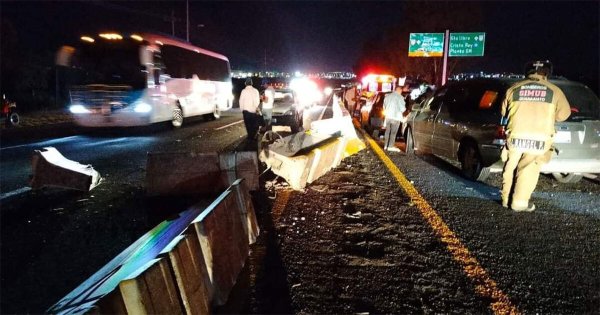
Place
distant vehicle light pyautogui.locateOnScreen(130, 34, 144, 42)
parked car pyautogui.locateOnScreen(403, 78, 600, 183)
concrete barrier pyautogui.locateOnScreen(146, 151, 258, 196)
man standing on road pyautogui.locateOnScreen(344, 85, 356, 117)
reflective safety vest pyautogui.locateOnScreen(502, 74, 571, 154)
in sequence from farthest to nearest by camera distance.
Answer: man standing on road pyautogui.locateOnScreen(344, 85, 356, 117) → distant vehicle light pyautogui.locateOnScreen(130, 34, 144, 42) → parked car pyautogui.locateOnScreen(403, 78, 600, 183) → concrete barrier pyautogui.locateOnScreen(146, 151, 258, 196) → reflective safety vest pyautogui.locateOnScreen(502, 74, 571, 154)

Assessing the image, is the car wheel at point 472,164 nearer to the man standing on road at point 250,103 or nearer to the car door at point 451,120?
the car door at point 451,120

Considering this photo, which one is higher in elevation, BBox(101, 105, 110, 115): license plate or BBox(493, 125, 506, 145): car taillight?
BBox(101, 105, 110, 115): license plate

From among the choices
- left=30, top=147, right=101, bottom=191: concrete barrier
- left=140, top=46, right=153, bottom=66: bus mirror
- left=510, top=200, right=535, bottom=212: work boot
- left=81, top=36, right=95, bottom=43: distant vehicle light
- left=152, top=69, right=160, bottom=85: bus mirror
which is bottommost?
left=510, top=200, right=535, bottom=212: work boot

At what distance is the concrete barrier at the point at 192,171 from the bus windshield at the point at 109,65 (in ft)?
28.1

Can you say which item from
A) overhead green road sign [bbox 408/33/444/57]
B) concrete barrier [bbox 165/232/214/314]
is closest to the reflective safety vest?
concrete barrier [bbox 165/232/214/314]

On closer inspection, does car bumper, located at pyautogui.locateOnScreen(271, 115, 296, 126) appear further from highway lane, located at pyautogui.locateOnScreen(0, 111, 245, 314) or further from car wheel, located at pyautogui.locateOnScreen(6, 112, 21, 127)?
car wheel, located at pyautogui.locateOnScreen(6, 112, 21, 127)

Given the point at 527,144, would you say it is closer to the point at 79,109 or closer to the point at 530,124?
the point at 530,124

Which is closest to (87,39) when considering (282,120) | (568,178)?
(282,120)

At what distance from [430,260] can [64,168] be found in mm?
5253

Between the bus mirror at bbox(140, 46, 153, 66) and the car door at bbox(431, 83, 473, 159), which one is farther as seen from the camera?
the bus mirror at bbox(140, 46, 153, 66)

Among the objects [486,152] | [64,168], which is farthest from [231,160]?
[486,152]

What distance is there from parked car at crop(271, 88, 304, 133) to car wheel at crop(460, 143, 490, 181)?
26.1ft

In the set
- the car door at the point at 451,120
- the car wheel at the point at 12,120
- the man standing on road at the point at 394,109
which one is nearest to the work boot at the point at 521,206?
the car door at the point at 451,120

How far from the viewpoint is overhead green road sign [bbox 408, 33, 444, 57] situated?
92.8 feet
